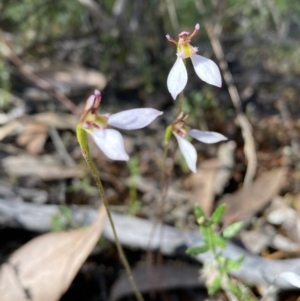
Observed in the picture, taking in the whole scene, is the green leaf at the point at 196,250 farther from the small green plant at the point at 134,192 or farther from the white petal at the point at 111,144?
the small green plant at the point at 134,192

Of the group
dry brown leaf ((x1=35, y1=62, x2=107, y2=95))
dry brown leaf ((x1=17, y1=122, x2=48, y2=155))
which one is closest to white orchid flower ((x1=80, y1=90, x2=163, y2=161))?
dry brown leaf ((x1=17, y1=122, x2=48, y2=155))

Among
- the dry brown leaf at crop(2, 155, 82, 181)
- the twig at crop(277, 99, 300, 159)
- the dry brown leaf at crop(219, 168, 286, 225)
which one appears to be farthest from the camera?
the twig at crop(277, 99, 300, 159)

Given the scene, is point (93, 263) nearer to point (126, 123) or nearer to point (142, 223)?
point (142, 223)

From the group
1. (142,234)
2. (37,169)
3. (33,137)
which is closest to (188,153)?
(142,234)

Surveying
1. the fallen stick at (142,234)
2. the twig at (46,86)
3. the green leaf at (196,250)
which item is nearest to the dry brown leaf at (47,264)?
the fallen stick at (142,234)

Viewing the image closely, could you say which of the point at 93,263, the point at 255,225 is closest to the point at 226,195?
the point at 255,225

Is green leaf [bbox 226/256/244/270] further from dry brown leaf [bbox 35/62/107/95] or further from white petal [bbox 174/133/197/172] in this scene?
dry brown leaf [bbox 35/62/107/95]
